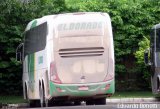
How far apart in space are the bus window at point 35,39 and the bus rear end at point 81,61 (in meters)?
1.12

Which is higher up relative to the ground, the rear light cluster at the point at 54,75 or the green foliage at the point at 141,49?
the green foliage at the point at 141,49

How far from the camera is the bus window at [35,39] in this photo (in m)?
18.0

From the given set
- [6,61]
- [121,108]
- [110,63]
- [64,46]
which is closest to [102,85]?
[110,63]

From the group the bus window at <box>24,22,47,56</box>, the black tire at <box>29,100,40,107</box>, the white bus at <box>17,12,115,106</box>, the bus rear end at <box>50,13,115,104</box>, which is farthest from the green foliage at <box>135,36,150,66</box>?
the bus rear end at <box>50,13,115,104</box>

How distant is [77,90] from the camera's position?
660 inches

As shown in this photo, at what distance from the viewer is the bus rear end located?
659 inches

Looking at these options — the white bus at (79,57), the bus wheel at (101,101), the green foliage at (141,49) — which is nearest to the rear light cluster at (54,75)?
the white bus at (79,57)

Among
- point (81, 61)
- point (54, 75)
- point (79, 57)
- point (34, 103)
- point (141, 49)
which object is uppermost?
point (141, 49)

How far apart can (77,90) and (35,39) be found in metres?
3.74

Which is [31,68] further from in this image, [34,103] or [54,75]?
[54,75]

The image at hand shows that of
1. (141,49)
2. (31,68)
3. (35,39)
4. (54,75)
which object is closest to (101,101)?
(54,75)

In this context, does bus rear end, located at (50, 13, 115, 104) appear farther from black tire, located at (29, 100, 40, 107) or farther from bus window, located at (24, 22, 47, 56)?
black tire, located at (29, 100, 40, 107)

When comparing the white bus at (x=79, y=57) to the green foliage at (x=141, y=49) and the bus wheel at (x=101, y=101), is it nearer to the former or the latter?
the bus wheel at (x=101, y=101)

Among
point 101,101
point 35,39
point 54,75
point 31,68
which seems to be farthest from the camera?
point 31,68
